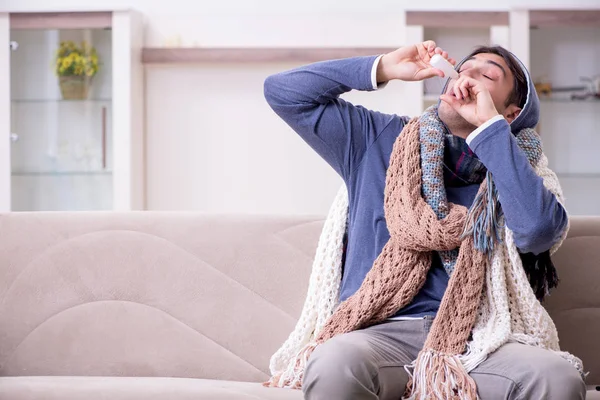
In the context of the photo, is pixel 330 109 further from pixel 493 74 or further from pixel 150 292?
pixel 150 292

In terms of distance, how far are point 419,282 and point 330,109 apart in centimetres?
47

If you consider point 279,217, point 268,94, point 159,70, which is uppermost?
point 159,70

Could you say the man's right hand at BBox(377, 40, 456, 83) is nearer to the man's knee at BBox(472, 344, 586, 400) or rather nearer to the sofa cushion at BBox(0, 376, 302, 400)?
the man's knee at BBox(472, 344, 586, 400)

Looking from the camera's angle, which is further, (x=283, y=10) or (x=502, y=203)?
(x=283, y=10)

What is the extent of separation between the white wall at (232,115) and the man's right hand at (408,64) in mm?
2443

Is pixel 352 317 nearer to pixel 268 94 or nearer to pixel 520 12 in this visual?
pixel 268 94

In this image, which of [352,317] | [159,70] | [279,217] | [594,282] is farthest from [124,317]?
[159,70]

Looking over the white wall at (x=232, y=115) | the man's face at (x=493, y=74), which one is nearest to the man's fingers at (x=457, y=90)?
the man's face at (x=493, y=74)

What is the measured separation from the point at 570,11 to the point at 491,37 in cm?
40

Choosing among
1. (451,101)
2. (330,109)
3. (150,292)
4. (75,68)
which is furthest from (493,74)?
(75,68)

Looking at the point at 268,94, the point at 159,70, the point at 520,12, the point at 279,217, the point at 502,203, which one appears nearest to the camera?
the point at 502,203

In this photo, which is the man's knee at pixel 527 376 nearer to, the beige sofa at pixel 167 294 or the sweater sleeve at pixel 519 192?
the sweater sleeve at pixel 519 192

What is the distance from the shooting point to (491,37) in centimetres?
405

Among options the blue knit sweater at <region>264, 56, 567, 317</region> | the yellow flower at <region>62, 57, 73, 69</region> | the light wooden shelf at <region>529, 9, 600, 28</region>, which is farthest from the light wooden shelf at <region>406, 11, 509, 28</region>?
the blue knit sweater at <region>264, 56, 567, 317</region>
